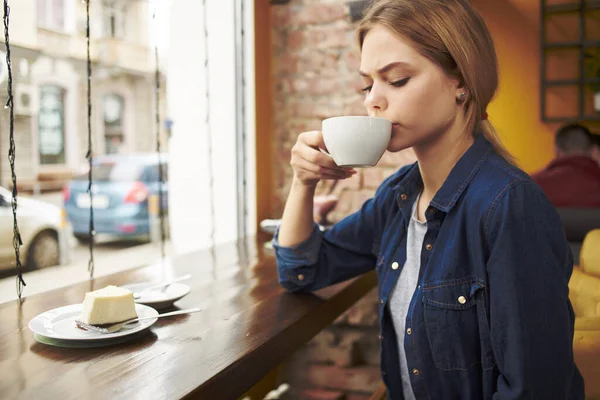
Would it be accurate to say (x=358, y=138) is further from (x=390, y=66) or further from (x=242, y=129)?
(x=242, y=129)

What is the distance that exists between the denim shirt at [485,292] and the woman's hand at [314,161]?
16 centimetres

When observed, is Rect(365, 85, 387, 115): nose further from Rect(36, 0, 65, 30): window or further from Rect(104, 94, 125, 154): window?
Rect(104, 94, 125, 154): window

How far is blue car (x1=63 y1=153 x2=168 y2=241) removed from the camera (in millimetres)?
8289

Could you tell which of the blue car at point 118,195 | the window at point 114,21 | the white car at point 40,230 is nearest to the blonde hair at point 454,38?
the white car at point 40,230

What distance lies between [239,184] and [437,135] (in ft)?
4.20

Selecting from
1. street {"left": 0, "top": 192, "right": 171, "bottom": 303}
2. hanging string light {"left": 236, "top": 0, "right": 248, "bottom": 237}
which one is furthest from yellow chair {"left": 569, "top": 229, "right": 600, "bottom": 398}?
street {"left": 0, "top": 192, "right": 171, "bottom": 303}

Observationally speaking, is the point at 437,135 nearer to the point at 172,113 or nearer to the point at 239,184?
the point at 239,184

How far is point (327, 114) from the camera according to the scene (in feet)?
7.02

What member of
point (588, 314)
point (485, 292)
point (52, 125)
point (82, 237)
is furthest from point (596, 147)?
point (52, 125)

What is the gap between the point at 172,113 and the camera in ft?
7.38

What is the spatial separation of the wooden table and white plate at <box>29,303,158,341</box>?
0.07 ft

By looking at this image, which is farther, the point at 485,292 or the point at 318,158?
the point at 318,158

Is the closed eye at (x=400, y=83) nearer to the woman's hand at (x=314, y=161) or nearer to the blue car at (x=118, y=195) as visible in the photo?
the woman's hand at (x=314, y=161)

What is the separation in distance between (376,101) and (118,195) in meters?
7.89
